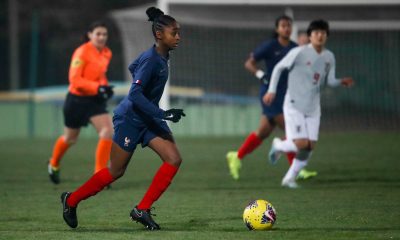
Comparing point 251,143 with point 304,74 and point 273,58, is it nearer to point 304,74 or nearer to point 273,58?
point 273,58

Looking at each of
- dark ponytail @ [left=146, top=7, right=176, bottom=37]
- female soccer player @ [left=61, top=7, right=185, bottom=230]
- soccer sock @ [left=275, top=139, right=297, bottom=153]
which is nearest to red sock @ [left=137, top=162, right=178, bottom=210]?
female soccer player @ [left=61, top=7, right=185, bottom=230]

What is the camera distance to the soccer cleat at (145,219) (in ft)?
29.1

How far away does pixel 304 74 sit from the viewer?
1254 cm

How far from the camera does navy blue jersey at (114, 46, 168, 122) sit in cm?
867

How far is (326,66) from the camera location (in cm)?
1262

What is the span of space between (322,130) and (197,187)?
12.9m

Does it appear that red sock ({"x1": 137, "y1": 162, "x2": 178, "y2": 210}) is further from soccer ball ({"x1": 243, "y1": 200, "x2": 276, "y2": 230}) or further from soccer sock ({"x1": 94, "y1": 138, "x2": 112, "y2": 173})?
soccer sock ({"x1": 94, "y1": 138, "x2": 112, "y2": 173})

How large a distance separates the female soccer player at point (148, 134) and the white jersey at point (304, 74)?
368 centimetres

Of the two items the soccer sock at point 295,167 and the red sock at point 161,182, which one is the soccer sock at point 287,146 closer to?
the soccer sock at point 295,167

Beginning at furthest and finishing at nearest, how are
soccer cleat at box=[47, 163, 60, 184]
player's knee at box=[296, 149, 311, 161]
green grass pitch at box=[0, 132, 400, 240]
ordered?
soccer cleat at box=[47, 163, 60, 184]
player's knee at box=[296, 149, 311, 161]
green grass pitch at box=[0, 132, 400, 240]

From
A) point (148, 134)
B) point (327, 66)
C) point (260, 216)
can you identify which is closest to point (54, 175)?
point (327, 66)

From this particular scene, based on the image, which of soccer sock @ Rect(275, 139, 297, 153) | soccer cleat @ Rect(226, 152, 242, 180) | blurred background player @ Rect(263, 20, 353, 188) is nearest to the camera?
blurred background player @ Rect(263, 20, 353, 188)

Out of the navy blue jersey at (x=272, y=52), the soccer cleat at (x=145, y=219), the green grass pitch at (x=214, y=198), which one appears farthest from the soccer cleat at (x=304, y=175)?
the soccer cleat at (x=145, y=219)

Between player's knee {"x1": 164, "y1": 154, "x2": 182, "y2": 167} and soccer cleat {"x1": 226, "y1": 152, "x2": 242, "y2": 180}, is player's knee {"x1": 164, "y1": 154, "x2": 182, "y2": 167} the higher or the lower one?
the higher one
